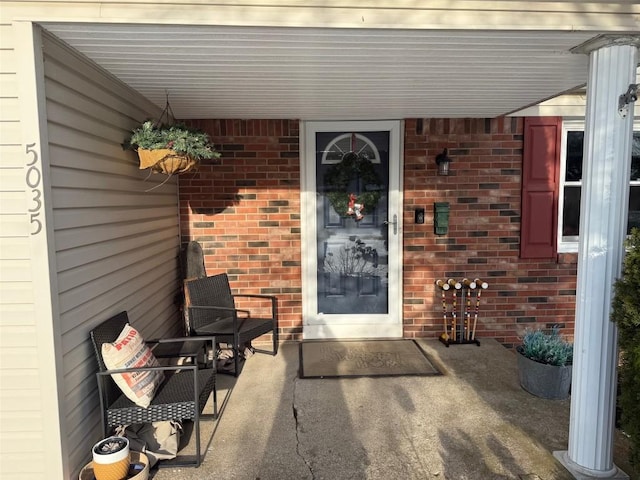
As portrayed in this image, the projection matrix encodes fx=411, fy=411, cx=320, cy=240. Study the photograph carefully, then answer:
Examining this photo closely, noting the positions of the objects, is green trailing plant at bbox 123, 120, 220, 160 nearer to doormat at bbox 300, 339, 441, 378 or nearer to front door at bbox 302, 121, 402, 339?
front door at bbox 302, 121, 402, 339

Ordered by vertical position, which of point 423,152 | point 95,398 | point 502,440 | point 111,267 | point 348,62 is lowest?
point 502,440

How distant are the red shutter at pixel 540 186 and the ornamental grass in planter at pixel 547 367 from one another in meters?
1.37

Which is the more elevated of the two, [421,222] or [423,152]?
[423,152]

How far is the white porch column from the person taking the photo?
207 cm

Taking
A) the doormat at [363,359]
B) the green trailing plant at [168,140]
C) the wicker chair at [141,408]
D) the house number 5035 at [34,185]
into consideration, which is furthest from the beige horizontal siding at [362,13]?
the doormat at [363,359]

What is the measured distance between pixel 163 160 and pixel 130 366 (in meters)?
1.30

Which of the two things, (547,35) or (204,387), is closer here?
(547,35)

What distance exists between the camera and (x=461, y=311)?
4.18 meters

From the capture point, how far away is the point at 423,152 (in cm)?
414

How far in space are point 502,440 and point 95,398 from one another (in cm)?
243

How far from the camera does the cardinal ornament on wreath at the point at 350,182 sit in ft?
13.7

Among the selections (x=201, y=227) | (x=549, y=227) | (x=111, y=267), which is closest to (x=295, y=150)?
(x=201, y=227)

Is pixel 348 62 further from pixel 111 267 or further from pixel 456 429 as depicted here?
pixel 456 429

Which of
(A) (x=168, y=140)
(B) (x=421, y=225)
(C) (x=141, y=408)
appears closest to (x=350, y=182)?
(B) (x=421, y=225)
